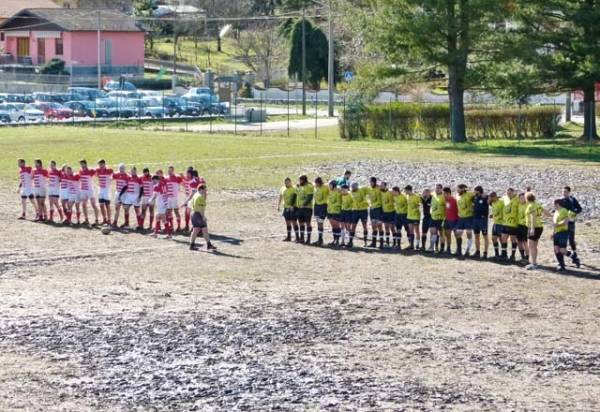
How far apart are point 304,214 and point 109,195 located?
6.38 meters

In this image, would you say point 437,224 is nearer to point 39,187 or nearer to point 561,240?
point 561,240

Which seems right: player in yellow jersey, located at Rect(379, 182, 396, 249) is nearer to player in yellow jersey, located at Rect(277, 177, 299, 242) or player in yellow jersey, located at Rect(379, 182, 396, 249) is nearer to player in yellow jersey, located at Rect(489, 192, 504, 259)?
player in yellow jersey, located at Rect(277, 177, 299, 242)

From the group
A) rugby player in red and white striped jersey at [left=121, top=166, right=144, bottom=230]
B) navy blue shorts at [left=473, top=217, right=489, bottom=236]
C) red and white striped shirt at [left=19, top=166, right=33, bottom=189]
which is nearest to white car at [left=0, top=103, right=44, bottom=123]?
red and white striped shirt at [left=19, top=166, right=33, bottom=189]

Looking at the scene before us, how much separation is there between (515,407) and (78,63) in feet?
311

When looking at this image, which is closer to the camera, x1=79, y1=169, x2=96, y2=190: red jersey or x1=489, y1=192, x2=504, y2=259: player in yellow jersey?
x1=489, y1=192, x2=504, y2=259: player in yellow jersey

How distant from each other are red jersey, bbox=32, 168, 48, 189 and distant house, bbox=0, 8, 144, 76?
7174cm

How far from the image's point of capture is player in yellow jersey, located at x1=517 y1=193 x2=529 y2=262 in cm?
2953

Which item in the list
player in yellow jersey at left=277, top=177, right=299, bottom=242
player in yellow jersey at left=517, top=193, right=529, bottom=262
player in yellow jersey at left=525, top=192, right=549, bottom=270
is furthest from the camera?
player in yellow jersey at left=277, top=177, right=299, bottom=242

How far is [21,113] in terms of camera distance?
7688cm

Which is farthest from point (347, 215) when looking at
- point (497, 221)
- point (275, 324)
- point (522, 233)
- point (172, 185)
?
point (275, 324)

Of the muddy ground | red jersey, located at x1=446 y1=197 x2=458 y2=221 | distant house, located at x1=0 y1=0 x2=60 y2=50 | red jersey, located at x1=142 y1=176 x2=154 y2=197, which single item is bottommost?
the muddy ground

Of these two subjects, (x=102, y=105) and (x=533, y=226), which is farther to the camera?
(x=102, y=105)

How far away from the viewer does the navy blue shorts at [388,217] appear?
31734 mm

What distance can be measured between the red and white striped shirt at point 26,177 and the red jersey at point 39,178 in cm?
15
